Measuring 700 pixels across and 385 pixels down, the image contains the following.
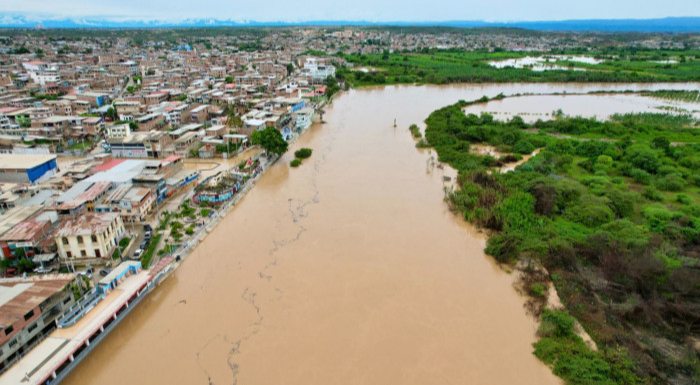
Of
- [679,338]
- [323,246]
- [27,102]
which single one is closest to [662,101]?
[679,338]

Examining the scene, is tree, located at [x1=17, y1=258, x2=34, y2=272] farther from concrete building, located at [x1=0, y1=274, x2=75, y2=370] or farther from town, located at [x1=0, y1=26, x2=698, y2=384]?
concrete building, located at [x1=0, y1=274, x2=75, y2=370]

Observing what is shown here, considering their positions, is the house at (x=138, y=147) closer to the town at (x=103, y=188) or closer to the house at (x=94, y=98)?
the town at (x=103, y=188)

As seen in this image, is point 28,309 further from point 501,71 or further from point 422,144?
point 501,71

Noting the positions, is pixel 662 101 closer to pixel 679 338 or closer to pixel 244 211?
pixel 679 338

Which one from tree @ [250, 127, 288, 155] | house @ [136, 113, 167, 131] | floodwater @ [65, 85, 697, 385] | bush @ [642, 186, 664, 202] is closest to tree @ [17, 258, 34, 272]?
floodwater @ [65, 85, 697, 385]

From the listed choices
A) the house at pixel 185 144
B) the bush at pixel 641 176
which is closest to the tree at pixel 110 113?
the house at pixel 185 144

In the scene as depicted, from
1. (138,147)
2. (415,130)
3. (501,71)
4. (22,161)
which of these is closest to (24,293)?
(22,161)
